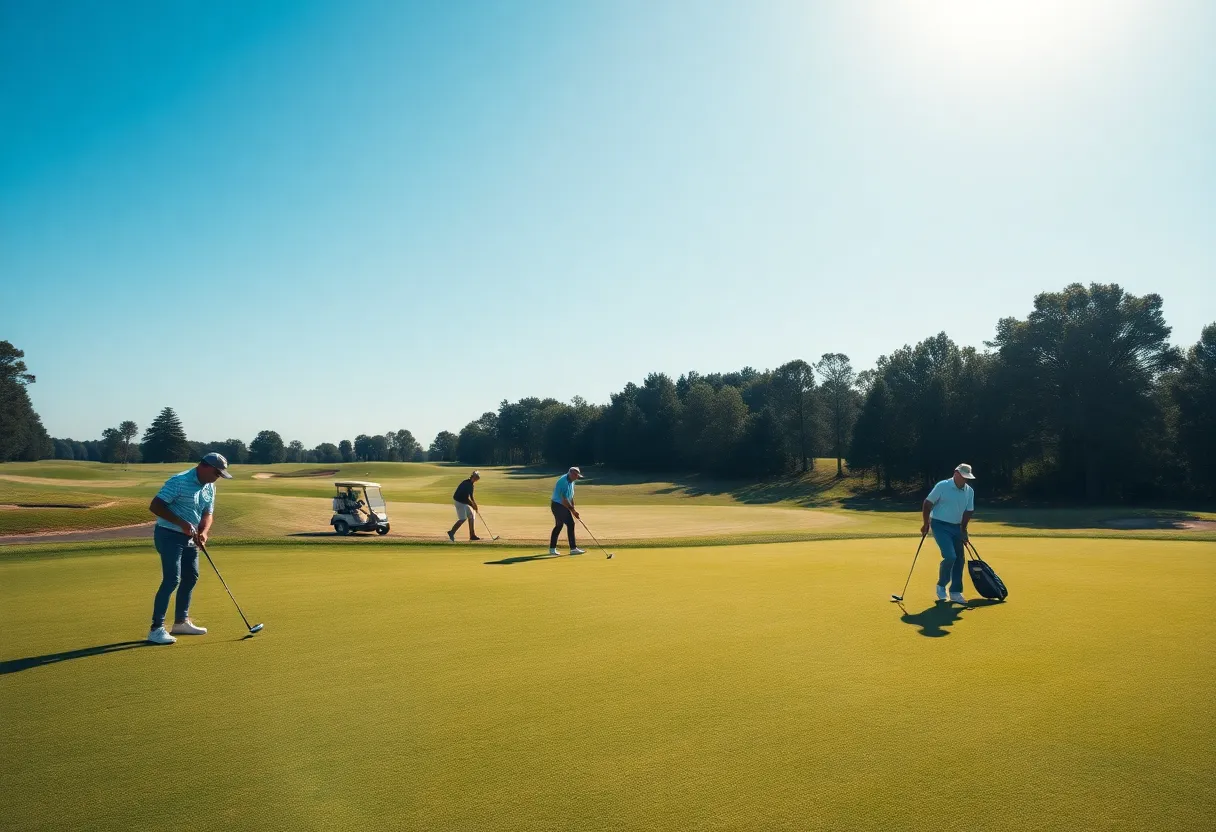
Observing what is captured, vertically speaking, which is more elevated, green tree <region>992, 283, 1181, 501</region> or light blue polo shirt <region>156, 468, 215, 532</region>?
green tree <region>992, 283, 1181, 501</region>

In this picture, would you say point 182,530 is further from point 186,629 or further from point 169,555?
point 186,629

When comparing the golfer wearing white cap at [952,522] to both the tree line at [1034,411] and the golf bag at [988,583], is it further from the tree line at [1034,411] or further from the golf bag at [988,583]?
the tree line at [1034,411]

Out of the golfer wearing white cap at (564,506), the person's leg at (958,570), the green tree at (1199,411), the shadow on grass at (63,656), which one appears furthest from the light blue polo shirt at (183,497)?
the green tree at (1199,411)

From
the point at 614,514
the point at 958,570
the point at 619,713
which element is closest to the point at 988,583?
the point at 958,570

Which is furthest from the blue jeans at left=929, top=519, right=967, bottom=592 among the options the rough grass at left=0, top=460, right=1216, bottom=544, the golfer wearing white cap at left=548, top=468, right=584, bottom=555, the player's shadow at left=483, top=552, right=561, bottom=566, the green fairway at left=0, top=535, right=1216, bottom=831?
the rough grass at left=0, top=460, right=1216, bottom=544

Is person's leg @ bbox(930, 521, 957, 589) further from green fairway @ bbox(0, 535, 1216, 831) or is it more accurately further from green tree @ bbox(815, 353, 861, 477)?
green tree @ bbox(815, 353, 861, 477)

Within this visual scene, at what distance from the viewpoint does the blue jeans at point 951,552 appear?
34.7 ft

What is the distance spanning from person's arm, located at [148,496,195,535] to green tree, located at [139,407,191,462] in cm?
13267

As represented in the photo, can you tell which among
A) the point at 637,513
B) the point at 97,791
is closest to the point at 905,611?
the point at 97,791

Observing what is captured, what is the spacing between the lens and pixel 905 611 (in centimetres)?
946

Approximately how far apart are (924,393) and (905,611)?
182ft

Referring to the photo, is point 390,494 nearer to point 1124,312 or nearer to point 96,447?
point 1124,312

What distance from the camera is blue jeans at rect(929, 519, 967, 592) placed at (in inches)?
416

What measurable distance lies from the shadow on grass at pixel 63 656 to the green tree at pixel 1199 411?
6172cm
